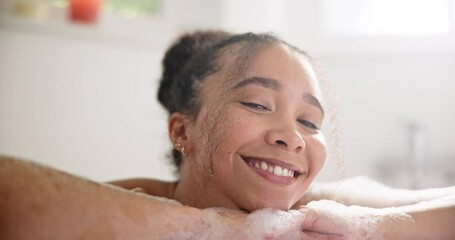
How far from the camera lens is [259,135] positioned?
0.83 metres

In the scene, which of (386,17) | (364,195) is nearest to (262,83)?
(364,195)

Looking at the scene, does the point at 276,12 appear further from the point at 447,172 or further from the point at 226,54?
the point at 226,54

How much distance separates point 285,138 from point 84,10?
129cm

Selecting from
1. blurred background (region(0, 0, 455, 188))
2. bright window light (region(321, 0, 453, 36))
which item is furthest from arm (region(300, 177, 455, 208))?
bright window light (region(321, 0, 453, 36))

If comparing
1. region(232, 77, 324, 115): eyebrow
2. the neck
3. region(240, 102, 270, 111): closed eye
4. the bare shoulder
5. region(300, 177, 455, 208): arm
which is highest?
region(232, 77, 324, 115): eyebrow

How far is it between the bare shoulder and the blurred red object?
913mm

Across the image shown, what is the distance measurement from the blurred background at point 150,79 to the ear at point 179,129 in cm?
68

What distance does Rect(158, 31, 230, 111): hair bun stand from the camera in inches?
46.3

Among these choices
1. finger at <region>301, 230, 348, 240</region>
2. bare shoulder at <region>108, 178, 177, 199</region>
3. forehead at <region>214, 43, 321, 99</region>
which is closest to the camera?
finger at <region>301, 230, 348, 240</region>

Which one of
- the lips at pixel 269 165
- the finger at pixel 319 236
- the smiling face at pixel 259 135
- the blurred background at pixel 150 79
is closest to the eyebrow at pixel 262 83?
the smiling face at pixel 259 135

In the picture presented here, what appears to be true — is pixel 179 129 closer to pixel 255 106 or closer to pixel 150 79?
pixel 255 106

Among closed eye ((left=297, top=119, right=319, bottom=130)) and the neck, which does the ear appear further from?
closed eye ((left=297, top=119, right=319, bottom=130))

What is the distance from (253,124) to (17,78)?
1154 mm

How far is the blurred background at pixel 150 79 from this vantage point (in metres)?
1.71
